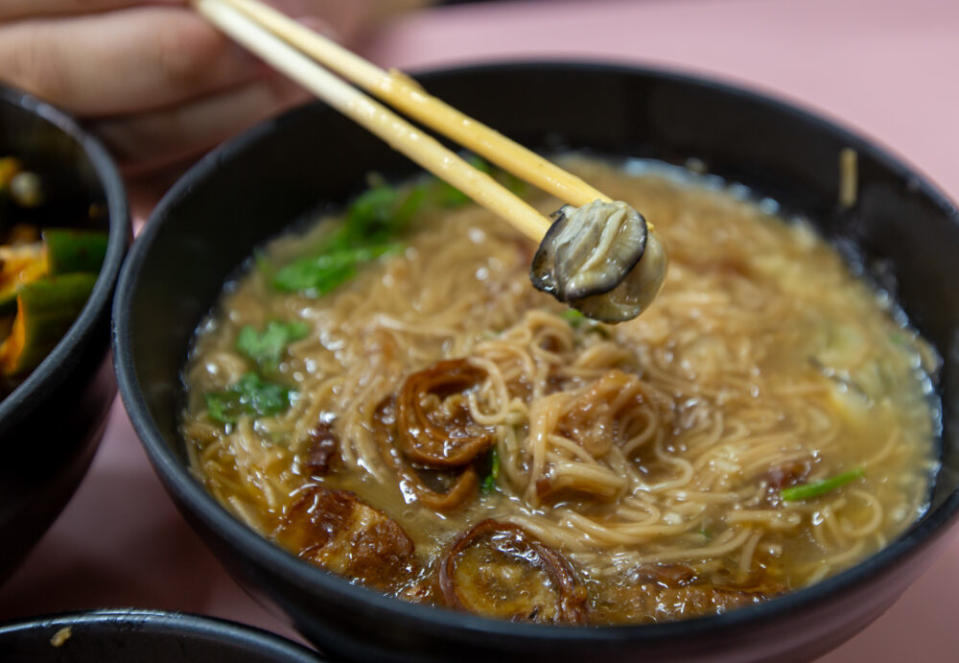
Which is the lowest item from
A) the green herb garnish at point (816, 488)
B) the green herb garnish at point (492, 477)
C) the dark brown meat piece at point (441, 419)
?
the green herb garnish at point (492, 477)

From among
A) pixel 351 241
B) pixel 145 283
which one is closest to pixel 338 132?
pixel 351 241

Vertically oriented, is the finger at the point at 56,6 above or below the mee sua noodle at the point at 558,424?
above

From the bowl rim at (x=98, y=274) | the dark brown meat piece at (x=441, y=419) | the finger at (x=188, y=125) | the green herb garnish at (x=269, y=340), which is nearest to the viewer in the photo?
the bowl rim at (x=98, y=274)

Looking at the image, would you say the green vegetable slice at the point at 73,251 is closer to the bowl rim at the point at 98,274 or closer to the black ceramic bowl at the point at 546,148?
the bowl rim at the point at 98,274

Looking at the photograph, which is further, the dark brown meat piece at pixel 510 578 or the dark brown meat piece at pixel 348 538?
the dark brown meat piece at pixel 348 538

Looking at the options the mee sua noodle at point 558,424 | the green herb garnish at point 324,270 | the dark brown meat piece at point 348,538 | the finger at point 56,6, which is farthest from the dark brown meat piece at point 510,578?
the finger at point 56,6

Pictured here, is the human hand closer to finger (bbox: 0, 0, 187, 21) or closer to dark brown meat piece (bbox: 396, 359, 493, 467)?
finger (bbox: 0, 0, 187, 21)

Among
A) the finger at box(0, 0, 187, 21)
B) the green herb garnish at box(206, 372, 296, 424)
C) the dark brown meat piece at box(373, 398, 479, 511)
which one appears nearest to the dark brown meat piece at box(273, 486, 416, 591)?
the dark brown meat piece at box(373, 398, 479, 511)

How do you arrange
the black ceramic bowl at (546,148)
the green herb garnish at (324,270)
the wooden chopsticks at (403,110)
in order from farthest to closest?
the green herb garnish at (324,270) < the wooden chopsticks at (403,110) < the black ceramic bowl at (546,148)
